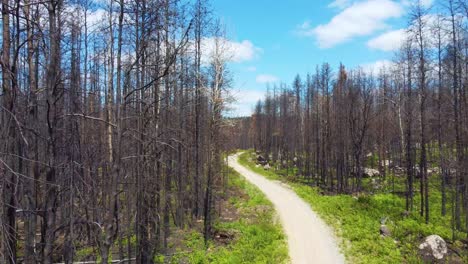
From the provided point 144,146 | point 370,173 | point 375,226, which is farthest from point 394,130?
point 144,146

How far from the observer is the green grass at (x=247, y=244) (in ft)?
39.1

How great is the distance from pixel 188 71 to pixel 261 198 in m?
11.2

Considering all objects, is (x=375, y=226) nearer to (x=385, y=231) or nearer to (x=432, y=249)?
(x=385, y=231)

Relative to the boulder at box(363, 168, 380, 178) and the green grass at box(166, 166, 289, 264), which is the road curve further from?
the boulder at box(363, 168, 380, 178)

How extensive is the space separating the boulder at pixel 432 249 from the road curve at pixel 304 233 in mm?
3094

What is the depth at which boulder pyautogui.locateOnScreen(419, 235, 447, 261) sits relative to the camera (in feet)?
38.3

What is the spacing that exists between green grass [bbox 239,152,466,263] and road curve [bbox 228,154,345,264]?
1.66ft

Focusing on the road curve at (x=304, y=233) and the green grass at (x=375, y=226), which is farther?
the green grass at (x=375, y=226)

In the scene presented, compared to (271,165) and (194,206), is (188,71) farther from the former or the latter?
(271,165)

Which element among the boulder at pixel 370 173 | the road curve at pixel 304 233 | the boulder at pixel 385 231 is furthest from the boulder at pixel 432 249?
the boulder at pixel 370 173

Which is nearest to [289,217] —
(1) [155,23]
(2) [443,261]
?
(2) [443,261]

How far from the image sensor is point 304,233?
1453 centimetres

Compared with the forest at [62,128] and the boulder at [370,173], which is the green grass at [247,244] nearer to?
the forest at [62,128]

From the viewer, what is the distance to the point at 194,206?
18062 millimetres
